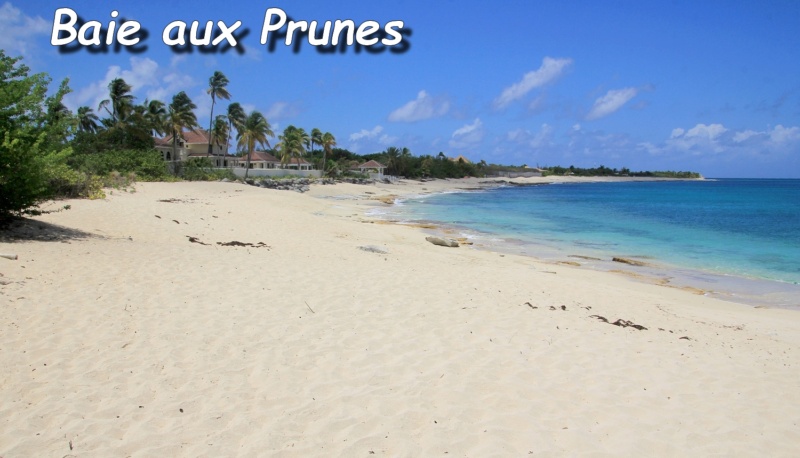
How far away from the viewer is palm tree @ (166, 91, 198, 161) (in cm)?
5154

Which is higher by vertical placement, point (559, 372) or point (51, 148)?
point (51, 148)

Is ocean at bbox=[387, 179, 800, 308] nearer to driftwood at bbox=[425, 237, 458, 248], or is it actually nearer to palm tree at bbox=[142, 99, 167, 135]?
driftwood at bbox=[425, 237, 458, 248]

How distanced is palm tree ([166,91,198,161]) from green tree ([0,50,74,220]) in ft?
144

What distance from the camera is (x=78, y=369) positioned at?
4754 mm

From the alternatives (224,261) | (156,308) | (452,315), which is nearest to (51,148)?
(224,261)

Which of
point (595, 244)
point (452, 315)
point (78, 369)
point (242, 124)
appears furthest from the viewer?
point (242, 124)

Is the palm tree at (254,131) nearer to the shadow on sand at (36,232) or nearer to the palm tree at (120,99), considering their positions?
the palm tree at (120,99)

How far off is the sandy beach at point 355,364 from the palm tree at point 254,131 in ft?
164

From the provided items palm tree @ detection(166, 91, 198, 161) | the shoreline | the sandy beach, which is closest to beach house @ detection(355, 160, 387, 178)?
palm tree @ detection(166, 91, 198, 161)

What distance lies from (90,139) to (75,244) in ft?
138

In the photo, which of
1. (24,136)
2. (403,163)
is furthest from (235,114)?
(24,136)

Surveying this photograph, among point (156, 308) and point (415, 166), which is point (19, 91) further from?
point (415, 166)

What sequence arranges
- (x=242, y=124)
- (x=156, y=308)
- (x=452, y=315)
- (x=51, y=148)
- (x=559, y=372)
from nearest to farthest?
(x=559, y=372), (x=156, y=308), (x=452, y=315), (x=51, y=148), (x=242, y=124)

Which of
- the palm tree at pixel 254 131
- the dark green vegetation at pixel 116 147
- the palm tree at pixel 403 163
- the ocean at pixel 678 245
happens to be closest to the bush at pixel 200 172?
the dark green vegetation at pixel 116 147
